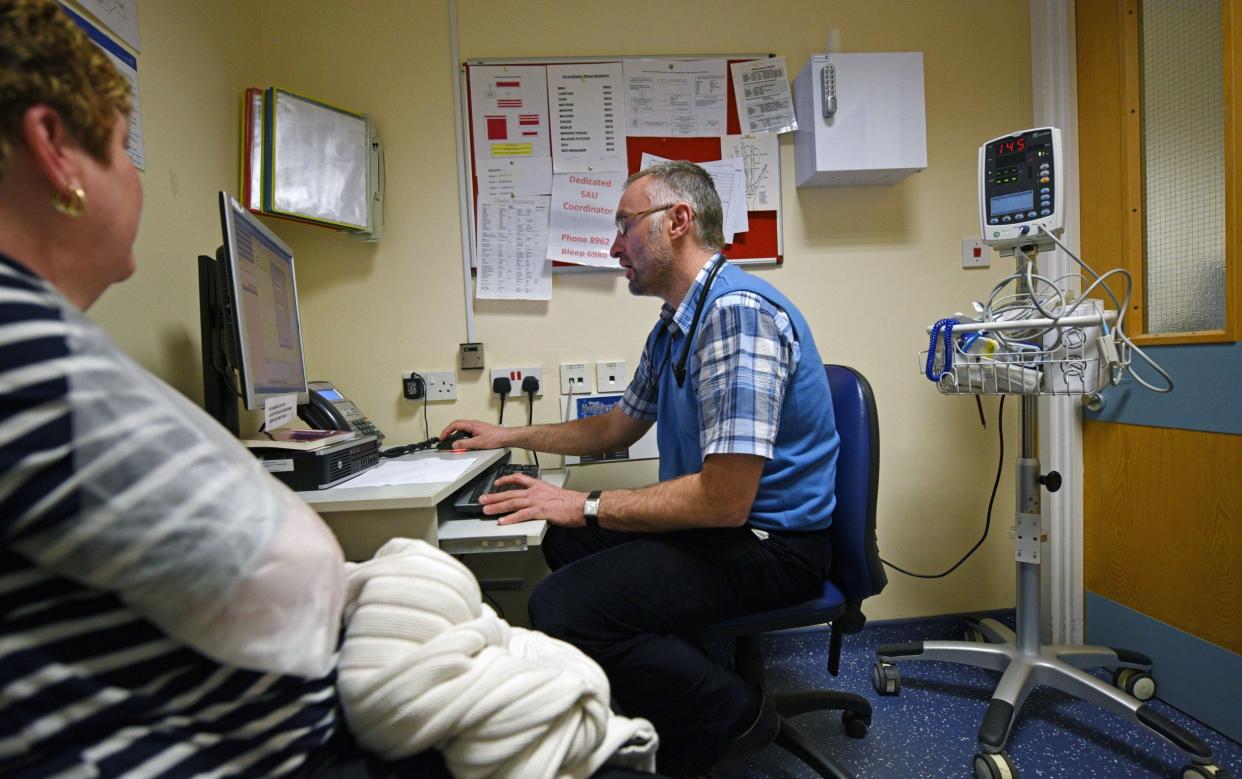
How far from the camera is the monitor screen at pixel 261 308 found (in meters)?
0.96

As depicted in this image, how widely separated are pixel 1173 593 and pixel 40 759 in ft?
6.99

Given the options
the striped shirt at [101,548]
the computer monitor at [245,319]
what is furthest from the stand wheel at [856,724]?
the computer monitor at [245,319]

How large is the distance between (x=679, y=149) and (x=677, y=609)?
1372 mm

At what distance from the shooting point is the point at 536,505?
3.67 feet

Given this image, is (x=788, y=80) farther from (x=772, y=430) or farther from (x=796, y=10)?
(x=772, y=430)

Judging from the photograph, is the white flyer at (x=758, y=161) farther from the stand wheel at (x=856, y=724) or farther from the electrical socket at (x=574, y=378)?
the stand wheel at (x=856, y=724)

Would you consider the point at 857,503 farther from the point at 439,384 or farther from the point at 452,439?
the point at 439,384

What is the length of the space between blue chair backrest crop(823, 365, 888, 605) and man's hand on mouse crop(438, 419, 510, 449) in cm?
85

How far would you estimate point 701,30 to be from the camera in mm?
1781

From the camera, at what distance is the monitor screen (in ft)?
3.14

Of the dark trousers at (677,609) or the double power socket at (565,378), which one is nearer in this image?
the dark trousers at (677,609)

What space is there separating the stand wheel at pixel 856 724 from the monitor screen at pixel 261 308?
1.47 meters

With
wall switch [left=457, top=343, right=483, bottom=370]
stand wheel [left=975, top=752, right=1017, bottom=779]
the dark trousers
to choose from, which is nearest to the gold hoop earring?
the dark trousers

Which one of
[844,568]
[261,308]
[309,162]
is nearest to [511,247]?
[309,162]
